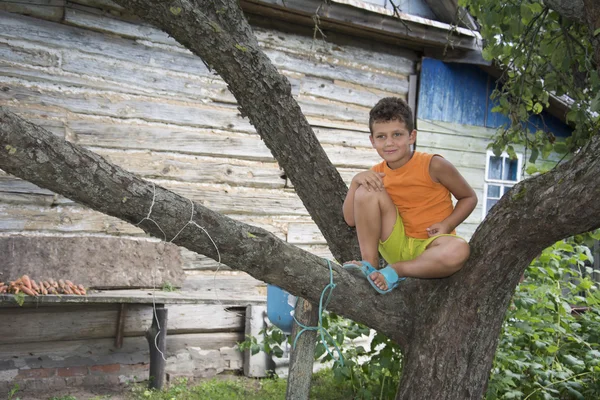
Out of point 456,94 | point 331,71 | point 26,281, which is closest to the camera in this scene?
point 26,281

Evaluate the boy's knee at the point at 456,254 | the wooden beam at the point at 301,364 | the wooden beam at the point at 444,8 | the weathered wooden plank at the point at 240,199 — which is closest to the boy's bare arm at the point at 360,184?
the boy's knee at the point at 456,254

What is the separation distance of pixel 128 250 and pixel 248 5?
98.2 inches

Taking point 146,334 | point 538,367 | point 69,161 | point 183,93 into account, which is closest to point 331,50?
point 183,93

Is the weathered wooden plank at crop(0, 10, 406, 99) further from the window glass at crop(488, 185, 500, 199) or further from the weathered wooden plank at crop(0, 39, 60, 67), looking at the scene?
the window glass at crop(488, 185, 500, 199)

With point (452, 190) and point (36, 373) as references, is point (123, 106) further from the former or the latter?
Result: point (452, 190)

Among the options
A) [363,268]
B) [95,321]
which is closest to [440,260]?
[363,268]

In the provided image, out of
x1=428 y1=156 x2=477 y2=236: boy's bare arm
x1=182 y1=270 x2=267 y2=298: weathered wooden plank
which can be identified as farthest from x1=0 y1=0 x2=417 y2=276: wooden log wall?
x1=428 y1=156 x2=477 y2=236: boy's bare arm

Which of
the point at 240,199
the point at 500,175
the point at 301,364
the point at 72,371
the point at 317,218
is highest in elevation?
the point at 500,175

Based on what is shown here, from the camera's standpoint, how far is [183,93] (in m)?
6.07

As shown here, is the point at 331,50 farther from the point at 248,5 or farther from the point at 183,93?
the point at 183,93

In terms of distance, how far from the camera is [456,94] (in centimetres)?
762

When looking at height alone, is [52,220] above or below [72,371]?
above

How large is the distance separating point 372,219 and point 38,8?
3619 millimetres

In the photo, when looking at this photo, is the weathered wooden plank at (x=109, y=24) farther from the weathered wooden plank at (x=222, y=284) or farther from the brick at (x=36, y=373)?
the brick at (x=36, y=373)
